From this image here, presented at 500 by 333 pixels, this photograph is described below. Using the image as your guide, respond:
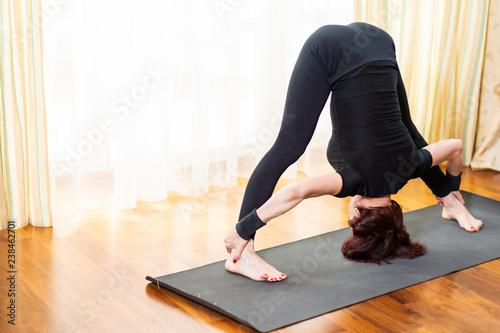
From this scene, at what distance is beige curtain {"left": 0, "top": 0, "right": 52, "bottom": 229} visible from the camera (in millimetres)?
2795

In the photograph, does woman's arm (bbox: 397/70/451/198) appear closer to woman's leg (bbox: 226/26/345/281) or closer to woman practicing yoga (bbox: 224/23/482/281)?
woman practicing yoga (bbox: 224/23/482/281)

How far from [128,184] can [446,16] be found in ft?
7.33

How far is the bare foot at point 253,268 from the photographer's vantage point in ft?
8.23

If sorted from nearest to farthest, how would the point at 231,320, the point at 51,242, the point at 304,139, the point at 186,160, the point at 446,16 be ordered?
1. the point at 231,320
2. the point at 304,139
3. the point at 51,242
4. the point at 186,160
5. the point at 446,16

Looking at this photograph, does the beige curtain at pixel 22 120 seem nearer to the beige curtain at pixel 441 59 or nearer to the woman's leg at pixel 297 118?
the woman's leg at pixel 297 118

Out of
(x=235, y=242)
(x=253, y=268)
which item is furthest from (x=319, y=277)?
(x=235, y=242)

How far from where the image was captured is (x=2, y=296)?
2.36 m

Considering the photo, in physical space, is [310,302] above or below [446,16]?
below

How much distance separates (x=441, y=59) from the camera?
4016 mm

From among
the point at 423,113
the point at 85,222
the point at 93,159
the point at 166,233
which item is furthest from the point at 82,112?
the point at 423,113

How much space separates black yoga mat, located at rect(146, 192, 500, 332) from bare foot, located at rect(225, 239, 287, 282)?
24 mm

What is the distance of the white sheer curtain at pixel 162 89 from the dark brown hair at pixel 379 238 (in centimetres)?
113

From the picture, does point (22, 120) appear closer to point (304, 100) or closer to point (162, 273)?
point (162, 273)

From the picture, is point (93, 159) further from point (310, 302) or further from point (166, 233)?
point (310, 302)
